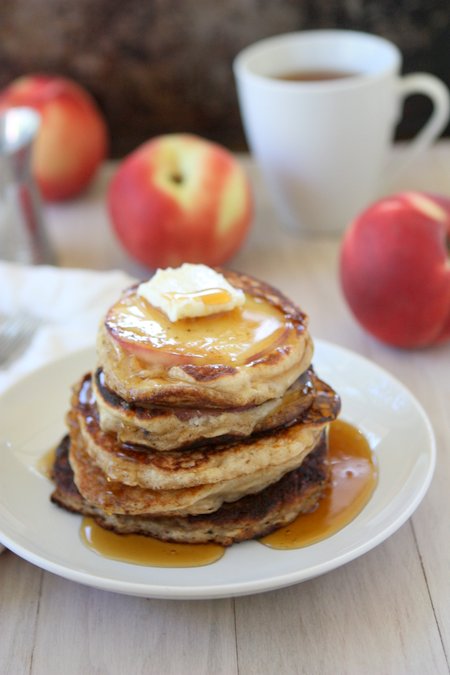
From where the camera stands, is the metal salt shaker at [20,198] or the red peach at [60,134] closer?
the metal salt shaker at [20,198]

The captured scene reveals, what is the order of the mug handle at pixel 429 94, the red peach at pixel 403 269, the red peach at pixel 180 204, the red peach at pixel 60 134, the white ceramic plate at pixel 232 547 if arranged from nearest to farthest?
the white ceramic plate at pixel 232 547 → the red peach at pixel 403 269 → the red peach at pixel 180 204 → the mug handle at pixel 429 94 → the red peach at pixel 60 134

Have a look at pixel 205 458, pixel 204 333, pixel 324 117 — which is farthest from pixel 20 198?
pixel 205 458

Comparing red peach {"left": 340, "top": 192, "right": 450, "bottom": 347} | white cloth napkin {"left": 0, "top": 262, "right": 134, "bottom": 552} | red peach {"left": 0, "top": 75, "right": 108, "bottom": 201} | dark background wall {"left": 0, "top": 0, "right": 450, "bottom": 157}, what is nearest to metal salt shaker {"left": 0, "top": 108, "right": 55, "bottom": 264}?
white cloth napkin {"left": 0, "top": 262, "right": 134, "bottom": 552}

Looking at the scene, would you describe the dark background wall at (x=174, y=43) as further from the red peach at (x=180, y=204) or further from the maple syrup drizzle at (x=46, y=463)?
the maple syrup drizzle at (x=46, y=463)

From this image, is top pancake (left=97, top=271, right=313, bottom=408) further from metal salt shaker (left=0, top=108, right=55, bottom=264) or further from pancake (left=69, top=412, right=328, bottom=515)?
metal salt shaker (left=0, top=108, right=55, bottom=264)

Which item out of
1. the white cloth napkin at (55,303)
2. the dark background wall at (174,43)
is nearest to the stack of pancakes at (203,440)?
the white cloth napkin at (55,303)

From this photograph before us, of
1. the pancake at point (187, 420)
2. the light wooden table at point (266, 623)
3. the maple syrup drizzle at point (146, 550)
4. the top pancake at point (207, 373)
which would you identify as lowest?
the light wooden table at point (266, 623)
